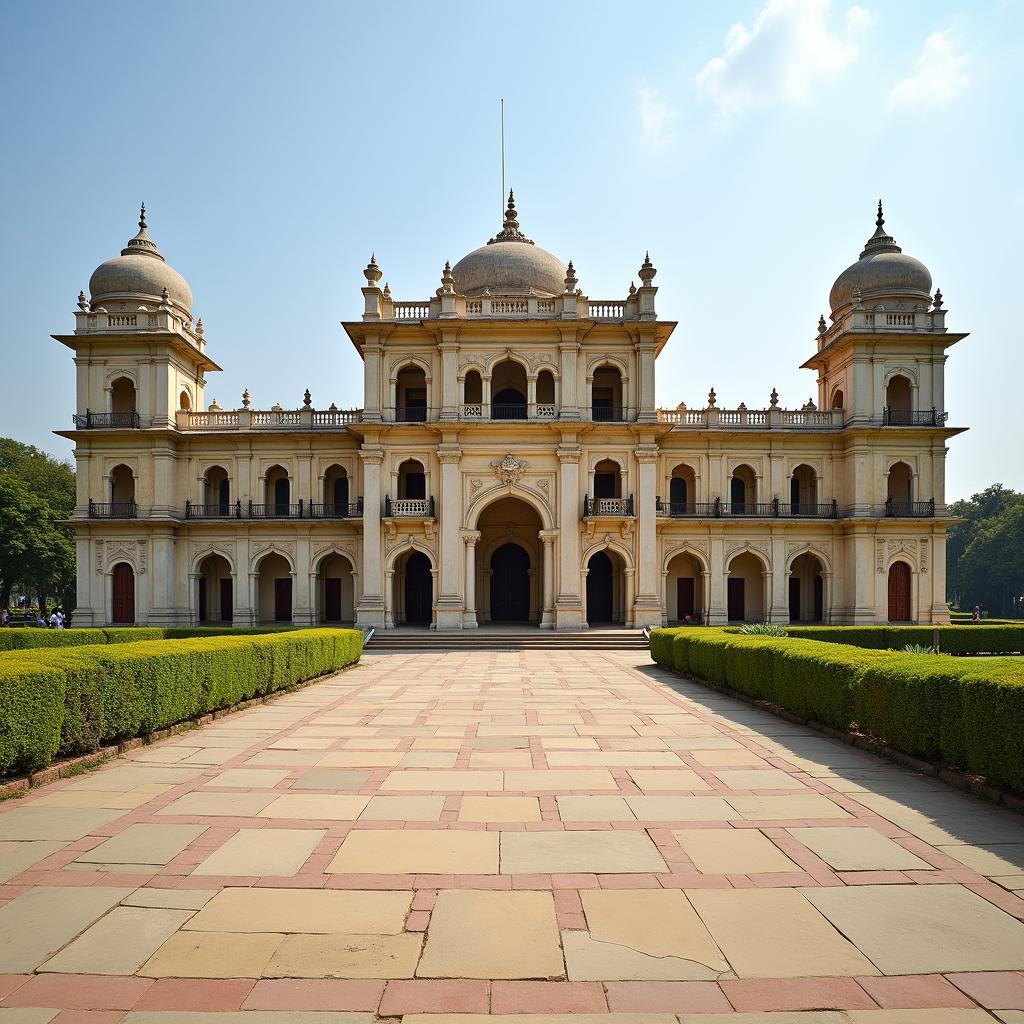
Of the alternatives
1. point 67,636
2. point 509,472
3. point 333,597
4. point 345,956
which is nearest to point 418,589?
point 333,597

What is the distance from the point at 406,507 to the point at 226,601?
36.1 ft

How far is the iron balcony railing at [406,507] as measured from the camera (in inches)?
1209

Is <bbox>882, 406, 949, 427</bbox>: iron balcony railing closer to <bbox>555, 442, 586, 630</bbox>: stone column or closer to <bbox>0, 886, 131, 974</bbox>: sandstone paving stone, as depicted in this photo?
<bbox>555, 442, 586, 630</bbox>: stone column

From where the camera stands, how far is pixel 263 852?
5992 millimetres

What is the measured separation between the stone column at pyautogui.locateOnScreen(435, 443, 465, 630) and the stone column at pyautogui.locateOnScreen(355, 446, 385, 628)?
2.49 m

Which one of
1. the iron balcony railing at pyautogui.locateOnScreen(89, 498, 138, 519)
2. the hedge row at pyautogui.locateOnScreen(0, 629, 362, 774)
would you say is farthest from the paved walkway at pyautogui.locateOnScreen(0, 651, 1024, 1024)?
the iron balcony railing at pyautogui.locateOnScreen(89, 498, 138, 519)

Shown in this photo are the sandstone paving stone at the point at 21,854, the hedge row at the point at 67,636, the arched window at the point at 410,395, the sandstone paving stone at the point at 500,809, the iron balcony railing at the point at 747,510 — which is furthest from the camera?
the iron balcony railing at the point at 747,510

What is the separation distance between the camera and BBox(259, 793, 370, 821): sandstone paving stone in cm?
694

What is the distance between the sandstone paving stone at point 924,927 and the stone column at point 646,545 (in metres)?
25.1

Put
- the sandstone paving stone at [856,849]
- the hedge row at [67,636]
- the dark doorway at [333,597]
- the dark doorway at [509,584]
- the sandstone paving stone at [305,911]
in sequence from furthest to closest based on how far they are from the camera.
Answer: the dark doorway at [509,584]
the dark doorway at [333,597]
the hedge row at [67,636]
the sandstone paving stone at [856,849]
the sandstone paving stone at [305,911]

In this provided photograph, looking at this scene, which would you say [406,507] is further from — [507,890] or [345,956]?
[345,956]

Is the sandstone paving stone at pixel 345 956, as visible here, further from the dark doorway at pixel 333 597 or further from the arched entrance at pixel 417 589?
the dark doorway at pixel 333 597

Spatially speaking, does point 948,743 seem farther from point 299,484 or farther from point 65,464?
point 65,464

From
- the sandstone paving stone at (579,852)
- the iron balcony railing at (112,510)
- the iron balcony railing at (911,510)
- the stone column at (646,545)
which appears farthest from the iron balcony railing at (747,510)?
the sandstone paving stone at (579,852)
